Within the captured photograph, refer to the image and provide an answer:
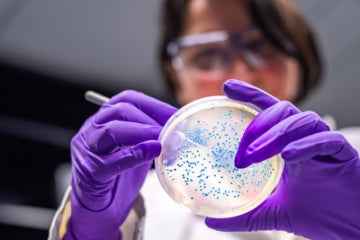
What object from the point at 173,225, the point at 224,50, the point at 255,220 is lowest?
the point at 173,225

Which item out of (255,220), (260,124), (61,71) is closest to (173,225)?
(255,220)

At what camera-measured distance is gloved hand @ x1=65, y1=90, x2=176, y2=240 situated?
0.70 m

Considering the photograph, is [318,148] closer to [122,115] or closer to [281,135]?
[281,135]

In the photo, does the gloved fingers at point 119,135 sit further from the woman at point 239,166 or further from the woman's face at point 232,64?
the woman's face at point 232,64

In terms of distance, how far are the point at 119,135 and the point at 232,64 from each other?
→ 1.94 feet

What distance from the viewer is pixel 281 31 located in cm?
124

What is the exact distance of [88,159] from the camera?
2.39 ft

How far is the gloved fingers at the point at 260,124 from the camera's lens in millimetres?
659

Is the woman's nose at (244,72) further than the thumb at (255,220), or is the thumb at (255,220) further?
the woman's nose at (244,72)

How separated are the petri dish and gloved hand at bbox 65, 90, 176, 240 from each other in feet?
0.12

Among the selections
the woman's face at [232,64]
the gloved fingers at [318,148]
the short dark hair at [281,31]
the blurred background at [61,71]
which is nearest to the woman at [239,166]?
the gloved fingers at [318,148]

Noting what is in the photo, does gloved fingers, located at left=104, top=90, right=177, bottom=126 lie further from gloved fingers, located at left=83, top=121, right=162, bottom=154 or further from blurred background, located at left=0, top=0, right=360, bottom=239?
blurred background, located at left=0, top=0, right=360, bottom=239

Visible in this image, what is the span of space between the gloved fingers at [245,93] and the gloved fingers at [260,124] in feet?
0.08

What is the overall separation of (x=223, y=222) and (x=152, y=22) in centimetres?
219
